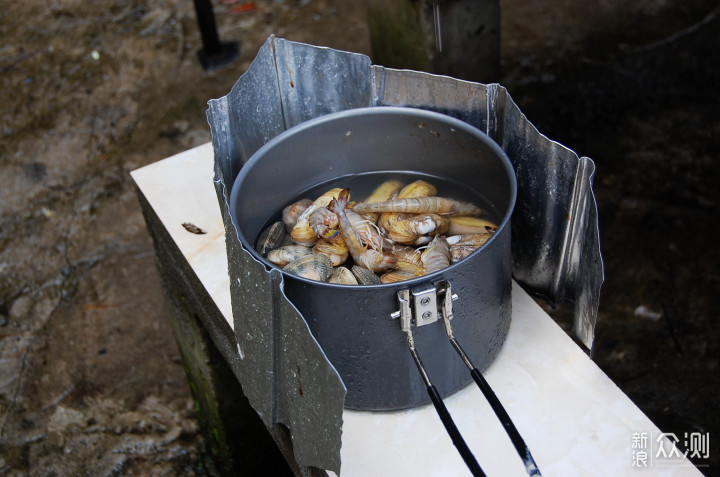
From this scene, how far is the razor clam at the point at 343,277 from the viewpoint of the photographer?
4.56 ft

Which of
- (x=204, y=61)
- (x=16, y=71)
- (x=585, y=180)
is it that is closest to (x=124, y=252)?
(x=204, y=61)

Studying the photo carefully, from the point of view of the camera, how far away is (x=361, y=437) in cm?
135

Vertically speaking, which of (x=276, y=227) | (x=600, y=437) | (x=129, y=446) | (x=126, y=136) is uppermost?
(x=276, y=227)

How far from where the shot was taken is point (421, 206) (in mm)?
1534

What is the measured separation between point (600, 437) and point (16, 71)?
155 inches

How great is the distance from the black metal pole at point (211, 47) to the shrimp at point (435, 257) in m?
2.92

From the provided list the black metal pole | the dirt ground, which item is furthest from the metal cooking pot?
the black metal pole

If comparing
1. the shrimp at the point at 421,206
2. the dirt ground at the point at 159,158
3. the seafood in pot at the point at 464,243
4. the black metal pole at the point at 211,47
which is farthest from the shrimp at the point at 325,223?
the black metal pole at the point at 211,47

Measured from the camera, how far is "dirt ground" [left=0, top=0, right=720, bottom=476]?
255cm

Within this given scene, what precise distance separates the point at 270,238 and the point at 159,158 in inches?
87.3

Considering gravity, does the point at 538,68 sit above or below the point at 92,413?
above

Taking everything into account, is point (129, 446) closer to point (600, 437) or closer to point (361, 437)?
point (361, 437)

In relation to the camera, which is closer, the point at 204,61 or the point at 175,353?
the point at 175,353

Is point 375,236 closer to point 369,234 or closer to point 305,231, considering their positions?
point 369,234
